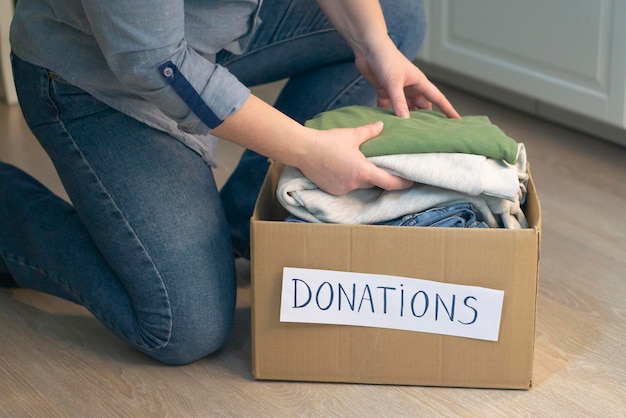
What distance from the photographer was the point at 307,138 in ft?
3.64

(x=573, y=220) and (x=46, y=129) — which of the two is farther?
(x=573, y=220)

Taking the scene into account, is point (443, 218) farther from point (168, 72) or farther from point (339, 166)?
point (168, 72)

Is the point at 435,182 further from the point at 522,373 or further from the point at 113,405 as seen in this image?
the point at 113,405

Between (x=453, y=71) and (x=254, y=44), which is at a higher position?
(x=254, y=44)

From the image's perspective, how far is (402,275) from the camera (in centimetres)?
113

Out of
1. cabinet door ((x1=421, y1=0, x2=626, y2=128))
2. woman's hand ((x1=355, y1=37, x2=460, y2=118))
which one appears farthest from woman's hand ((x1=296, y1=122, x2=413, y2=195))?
cabinet door ((x1=421, y1=0, x2=626, y2=128))

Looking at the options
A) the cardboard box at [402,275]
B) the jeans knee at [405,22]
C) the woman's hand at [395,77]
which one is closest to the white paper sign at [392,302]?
the cardboard box at [402,275]

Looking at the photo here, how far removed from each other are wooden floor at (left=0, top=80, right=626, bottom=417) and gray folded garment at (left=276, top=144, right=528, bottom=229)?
222 mm

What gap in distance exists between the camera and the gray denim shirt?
100 centimetres

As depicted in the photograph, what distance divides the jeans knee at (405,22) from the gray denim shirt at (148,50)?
292 mm

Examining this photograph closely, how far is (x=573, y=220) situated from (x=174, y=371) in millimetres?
767

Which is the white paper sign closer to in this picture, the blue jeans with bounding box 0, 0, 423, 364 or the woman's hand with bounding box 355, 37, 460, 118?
the blue jeans with bounding box 0, 0, 423, 364

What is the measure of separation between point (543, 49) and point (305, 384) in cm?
104

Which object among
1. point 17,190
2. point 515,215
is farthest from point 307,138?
point 17,190
